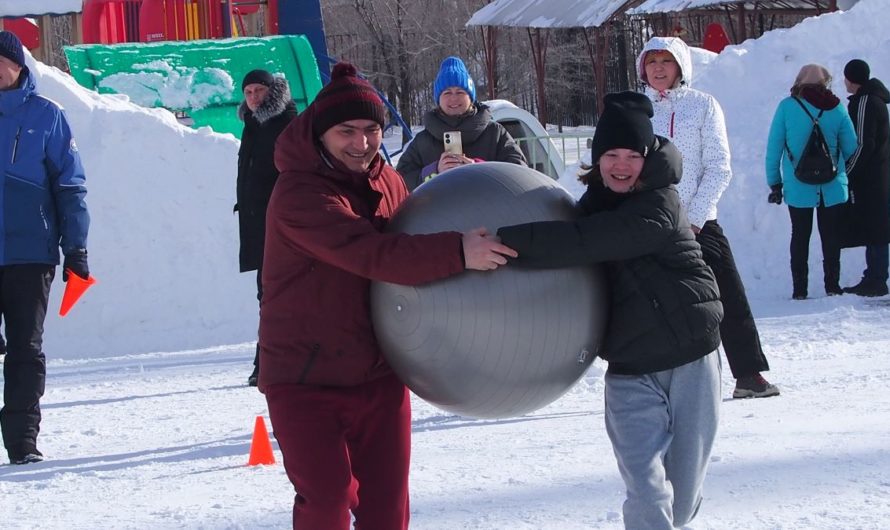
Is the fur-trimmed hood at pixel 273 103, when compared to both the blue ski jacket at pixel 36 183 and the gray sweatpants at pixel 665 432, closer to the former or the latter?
the blue ski jacket at pixel 36 183

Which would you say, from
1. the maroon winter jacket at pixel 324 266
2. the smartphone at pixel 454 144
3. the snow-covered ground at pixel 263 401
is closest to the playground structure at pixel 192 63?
the snow-covered ground at pixel 263 401

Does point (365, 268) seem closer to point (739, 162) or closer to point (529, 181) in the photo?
point (529, 181)

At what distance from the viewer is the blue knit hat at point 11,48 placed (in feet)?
21.6

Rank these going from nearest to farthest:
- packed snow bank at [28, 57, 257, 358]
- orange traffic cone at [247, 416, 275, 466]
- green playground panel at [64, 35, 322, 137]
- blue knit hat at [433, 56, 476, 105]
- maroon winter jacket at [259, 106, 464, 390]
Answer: maroon winter jacket at [259, 106, 464, 390] < orange traffic cone at [247, 416, 275, 466] < blue knit hat at [433, 56, 476, 105] < packed snow bank at [28, 57, 257, 358] < green playground panel at [64, 35, 322, 137]

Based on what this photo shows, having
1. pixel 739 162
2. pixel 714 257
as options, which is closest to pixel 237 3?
pixel 739 162

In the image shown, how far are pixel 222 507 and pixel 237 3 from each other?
1597 centimetres

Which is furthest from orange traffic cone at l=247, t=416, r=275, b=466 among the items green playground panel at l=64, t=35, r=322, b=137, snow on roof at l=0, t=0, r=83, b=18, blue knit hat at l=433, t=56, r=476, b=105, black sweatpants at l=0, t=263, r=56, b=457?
snow on roof at l=0, t=0, r=83, b=18

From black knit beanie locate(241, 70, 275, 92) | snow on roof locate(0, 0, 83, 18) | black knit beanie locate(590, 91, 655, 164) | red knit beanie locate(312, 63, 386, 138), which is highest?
snow on roof locate(0, 0, 83, 18)

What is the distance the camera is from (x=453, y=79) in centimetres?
670

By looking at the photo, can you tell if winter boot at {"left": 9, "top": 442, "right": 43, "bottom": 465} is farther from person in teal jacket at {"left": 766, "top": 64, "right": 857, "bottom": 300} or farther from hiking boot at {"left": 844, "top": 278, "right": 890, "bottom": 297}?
hiking boot at {"left": 844, "top": 278, "right": 890, "bottom": 297}

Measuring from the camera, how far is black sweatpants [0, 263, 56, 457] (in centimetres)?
663

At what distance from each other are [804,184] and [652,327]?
26.0ft

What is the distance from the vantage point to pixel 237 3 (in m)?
20.5

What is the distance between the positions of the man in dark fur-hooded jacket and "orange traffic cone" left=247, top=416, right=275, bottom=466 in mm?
2187
